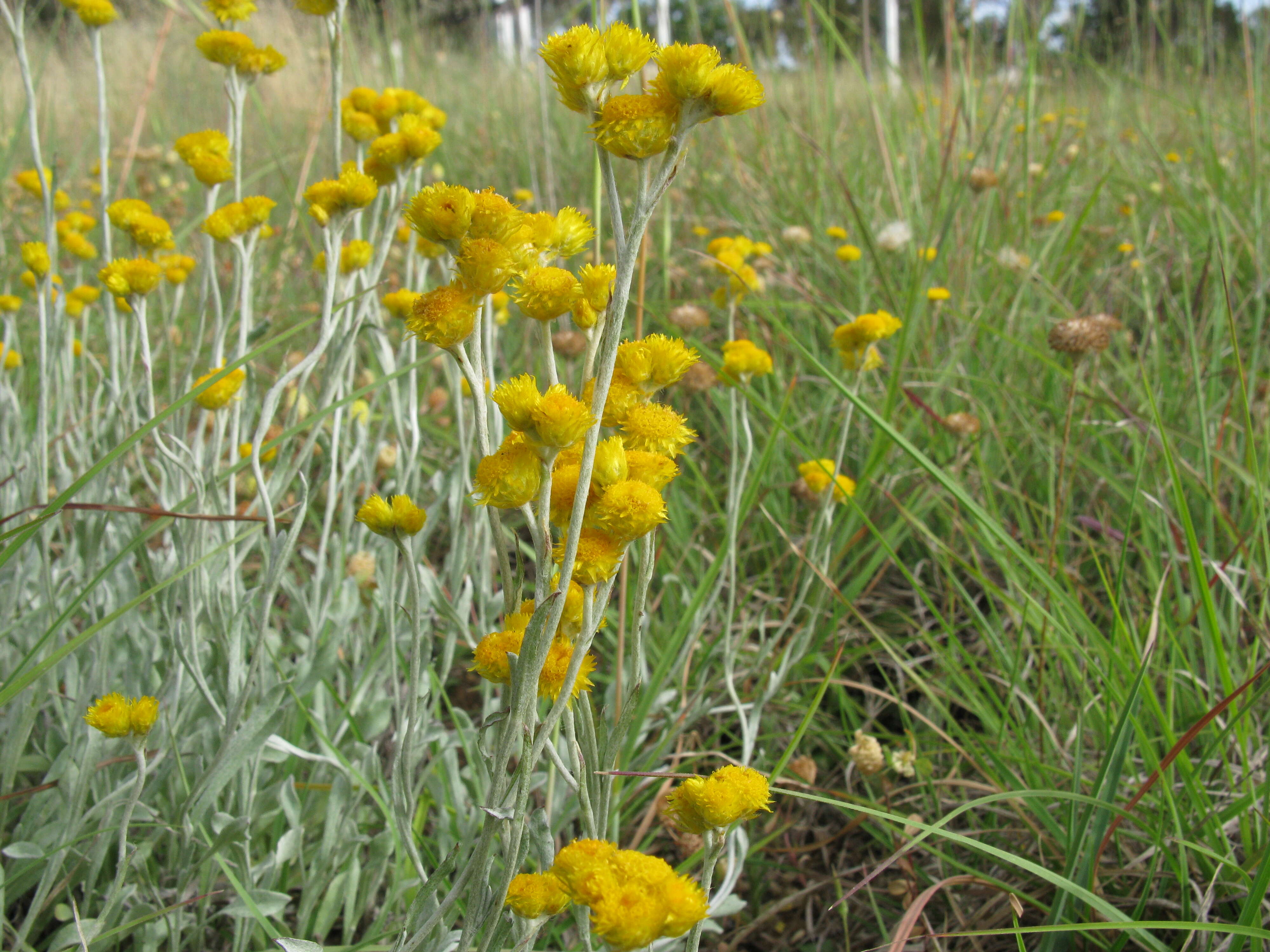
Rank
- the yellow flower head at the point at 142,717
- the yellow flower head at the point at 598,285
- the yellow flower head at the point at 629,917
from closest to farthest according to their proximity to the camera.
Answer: the yellow flower head at the point at 629,917, the yellow flower head at the point at 598,285, the yellow flower head at the point at 142,717

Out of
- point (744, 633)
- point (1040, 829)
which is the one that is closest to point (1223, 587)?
point (1040, 829)

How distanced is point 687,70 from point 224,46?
3.52 feet

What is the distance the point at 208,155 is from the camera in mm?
1303

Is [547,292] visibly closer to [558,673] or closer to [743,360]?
[558,673]

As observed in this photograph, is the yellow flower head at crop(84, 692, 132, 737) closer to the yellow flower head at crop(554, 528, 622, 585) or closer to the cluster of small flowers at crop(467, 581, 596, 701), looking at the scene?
the cluster of small flowers at crop(467, 581, 596, 701)

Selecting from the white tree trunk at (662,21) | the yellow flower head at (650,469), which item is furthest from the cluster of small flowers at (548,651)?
the white tree trunk at (662,21)

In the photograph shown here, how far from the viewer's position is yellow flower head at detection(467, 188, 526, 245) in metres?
0.69

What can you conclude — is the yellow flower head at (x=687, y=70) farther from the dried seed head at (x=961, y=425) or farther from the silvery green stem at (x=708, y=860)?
the dried seed head at (x=961, y=425)

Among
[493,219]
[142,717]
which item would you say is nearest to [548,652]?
[493,219]

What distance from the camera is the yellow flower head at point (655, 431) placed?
749 mm

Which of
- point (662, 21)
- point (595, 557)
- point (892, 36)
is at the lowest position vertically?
point (595, 557)

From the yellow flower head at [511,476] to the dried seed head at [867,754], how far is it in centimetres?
82

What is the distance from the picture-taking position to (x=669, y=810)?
0.71m

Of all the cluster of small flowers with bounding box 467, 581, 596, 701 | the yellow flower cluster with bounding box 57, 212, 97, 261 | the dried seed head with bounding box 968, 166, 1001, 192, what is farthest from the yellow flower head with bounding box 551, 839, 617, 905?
the dried seed head with bounding box 968, 166, 1001, 192
